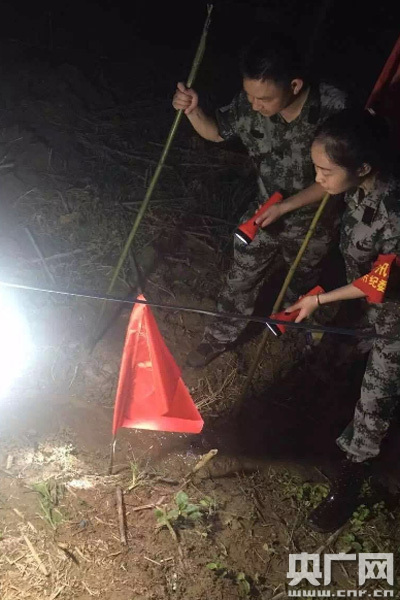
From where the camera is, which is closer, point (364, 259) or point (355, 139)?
point (355, 139)

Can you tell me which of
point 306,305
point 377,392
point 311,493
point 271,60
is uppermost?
point 271,60

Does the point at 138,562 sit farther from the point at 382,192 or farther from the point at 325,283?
the point at 325,283

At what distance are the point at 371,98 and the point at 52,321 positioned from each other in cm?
340

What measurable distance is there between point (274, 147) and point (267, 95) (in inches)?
25.3

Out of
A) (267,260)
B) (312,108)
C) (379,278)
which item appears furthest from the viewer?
(267,260)

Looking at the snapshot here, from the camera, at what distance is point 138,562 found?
11.6ft

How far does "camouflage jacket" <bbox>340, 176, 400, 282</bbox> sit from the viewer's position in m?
3.25

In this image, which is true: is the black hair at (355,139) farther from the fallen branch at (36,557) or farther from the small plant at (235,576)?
the fallen branch at (36,557)

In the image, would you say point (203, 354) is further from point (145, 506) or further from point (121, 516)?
point (121, 516)

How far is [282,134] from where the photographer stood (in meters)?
4.05

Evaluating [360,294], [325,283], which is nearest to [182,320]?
[325,283]

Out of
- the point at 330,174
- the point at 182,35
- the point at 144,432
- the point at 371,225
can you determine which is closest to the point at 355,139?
the point at 330,174

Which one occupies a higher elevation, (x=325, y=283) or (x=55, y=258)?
(x=325, y=283)

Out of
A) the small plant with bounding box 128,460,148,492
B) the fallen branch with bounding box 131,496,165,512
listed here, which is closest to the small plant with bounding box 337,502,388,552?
the fallen branch with bounding box 131,496,165,512
